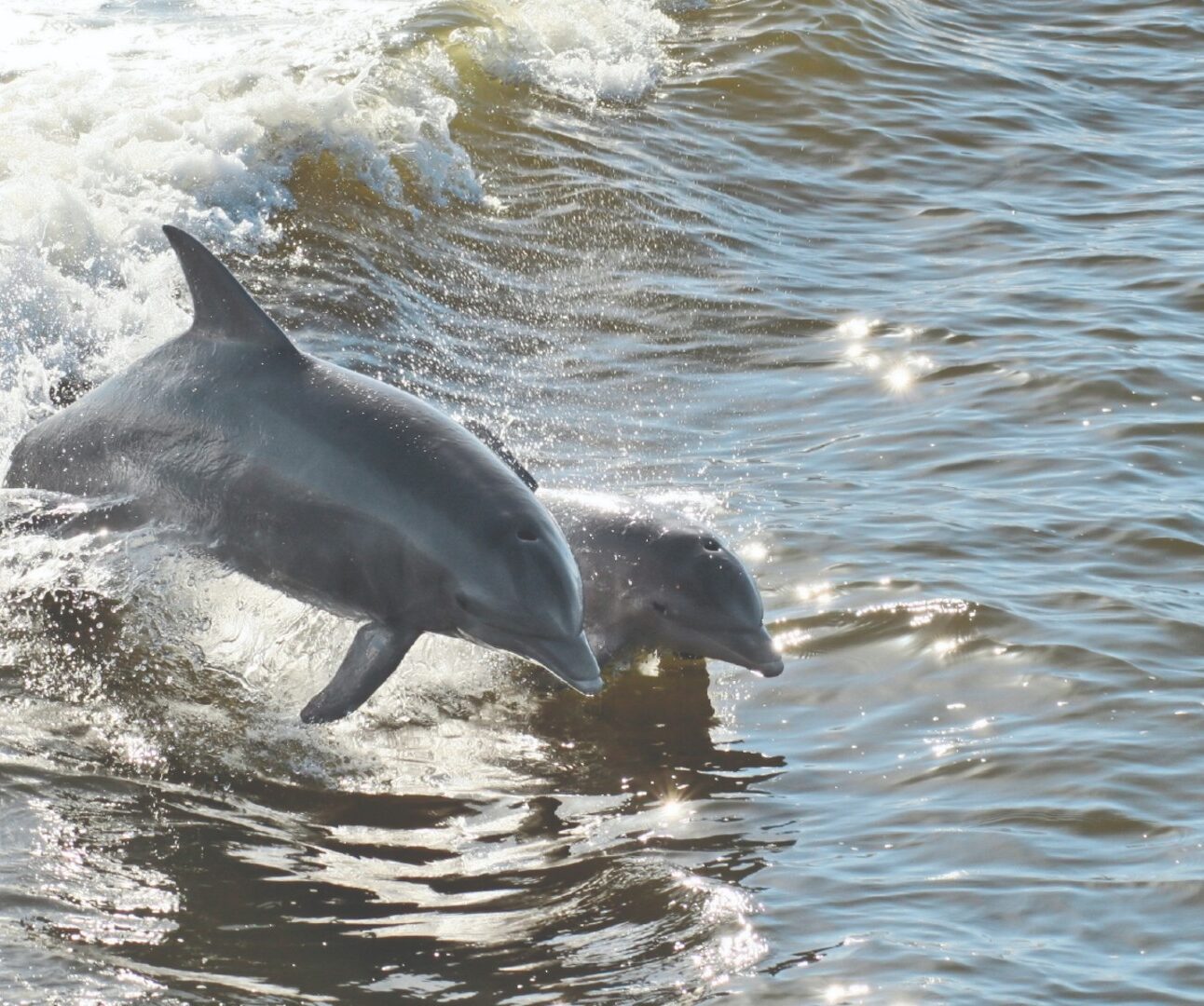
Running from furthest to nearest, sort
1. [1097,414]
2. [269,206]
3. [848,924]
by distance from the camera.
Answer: [269,206], [1097,414], [848,924]

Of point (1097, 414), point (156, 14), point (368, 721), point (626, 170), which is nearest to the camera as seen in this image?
point (368, 721)

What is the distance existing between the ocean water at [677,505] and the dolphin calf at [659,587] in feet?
0.88

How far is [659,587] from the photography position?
7688mm

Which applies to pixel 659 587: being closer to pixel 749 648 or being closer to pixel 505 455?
pixel 749 648

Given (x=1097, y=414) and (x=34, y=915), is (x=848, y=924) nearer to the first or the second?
(x=34, y=915)

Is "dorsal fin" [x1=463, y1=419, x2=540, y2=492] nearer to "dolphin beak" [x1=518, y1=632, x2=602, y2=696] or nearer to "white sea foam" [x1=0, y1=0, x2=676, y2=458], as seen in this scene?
"dolphin beak" [x1=518, y1=632, x2=602, y2=696]

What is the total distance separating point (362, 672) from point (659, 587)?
1.96 meters

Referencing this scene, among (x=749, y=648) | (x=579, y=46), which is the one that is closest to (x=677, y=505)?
(x=749, y=648)

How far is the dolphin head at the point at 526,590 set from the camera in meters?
5.93

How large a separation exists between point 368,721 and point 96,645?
4.55 feet

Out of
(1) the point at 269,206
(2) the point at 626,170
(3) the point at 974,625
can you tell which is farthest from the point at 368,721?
(2) the point at 626,170

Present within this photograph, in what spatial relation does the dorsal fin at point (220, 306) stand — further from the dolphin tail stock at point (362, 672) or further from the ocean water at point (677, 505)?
the dolphin tail stock at point (362, 672)

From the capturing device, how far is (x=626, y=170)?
16.8 m

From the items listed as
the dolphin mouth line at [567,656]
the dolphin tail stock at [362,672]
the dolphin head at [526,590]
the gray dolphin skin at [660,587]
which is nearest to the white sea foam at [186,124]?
the gray dolphin skin at [660,587]
